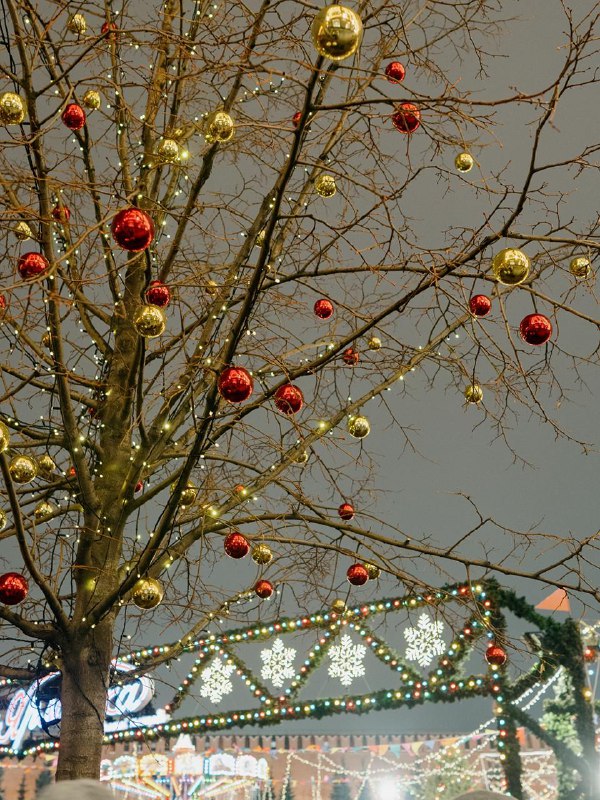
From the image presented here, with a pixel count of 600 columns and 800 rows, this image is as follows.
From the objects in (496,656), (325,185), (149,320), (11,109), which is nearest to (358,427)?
(325,185)

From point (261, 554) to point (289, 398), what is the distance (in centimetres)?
114

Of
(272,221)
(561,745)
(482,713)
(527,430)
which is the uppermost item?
(527,430)

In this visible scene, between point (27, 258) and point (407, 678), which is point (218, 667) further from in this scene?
point (27, 258)

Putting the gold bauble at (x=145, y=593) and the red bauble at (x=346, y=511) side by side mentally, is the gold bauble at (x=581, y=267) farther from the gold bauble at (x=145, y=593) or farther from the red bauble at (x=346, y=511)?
the gold bauble at (x=145, y=593)

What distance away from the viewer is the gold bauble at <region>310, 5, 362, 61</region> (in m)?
1.81

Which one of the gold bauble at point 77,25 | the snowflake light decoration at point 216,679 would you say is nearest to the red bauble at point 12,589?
the gold bauble at point 77,25

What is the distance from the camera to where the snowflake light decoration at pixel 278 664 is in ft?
28.0

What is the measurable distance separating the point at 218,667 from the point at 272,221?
790cm

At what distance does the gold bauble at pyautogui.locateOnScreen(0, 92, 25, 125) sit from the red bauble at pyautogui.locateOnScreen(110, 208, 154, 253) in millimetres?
637

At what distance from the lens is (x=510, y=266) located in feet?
7.69

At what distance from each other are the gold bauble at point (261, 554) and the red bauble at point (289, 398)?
1067 millimetres

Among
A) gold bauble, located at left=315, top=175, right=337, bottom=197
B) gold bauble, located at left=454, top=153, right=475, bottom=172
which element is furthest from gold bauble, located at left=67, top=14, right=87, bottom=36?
gold bauble, located at left=454, top=153, right=475, bottom=172

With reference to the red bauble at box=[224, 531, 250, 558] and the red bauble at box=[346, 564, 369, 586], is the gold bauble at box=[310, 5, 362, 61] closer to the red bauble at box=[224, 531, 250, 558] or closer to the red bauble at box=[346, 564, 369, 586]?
the red bauble at box=[224, 531, 250, 558]

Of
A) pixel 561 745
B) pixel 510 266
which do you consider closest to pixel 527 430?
pixel 561 745
